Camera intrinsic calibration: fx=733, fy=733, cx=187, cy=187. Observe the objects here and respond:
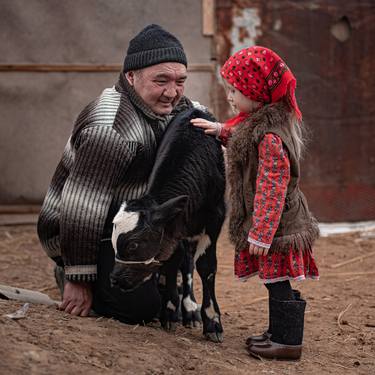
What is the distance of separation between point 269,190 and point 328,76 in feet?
14.9

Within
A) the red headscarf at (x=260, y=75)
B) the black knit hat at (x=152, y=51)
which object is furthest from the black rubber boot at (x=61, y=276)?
the red headscarf at (x=260, y=75)

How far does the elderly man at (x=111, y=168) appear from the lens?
4.01m

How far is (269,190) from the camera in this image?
12.0ft

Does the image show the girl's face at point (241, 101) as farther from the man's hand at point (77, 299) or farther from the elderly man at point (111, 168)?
the man's hand at point (77, 299)

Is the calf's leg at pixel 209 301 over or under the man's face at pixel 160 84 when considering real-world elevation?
under

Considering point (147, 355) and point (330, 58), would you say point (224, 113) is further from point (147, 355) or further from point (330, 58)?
point (147, 355)

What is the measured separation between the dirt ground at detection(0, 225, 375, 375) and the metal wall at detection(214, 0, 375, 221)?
1802mm

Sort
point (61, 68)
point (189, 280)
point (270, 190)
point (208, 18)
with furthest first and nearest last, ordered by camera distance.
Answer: point (61, 68) → point (208, 18) → point (189, 280) → point (270, 190)

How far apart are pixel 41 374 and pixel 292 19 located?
572cm

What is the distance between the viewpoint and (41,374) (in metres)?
2.97

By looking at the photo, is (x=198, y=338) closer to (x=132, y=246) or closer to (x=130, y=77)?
(x=132, y=246)

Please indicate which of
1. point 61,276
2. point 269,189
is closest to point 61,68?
point 61,276

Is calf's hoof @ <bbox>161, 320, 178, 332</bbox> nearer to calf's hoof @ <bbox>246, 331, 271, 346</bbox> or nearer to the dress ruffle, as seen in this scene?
calf's hoof @ <bbox>246, 331, 271, 346</bbox>

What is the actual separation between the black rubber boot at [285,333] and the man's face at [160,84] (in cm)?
126
